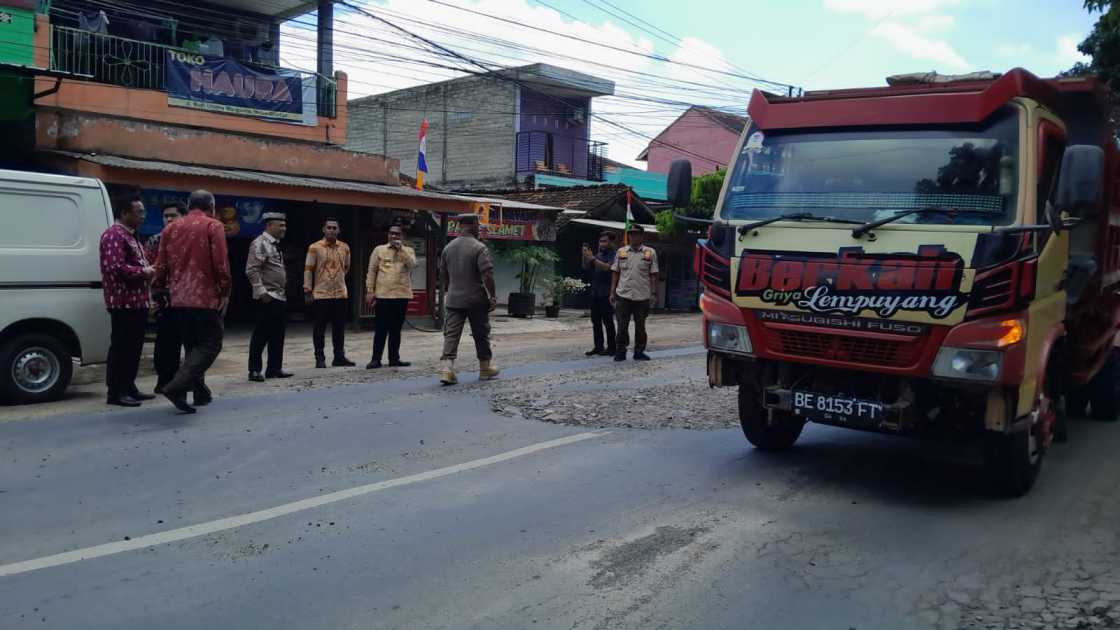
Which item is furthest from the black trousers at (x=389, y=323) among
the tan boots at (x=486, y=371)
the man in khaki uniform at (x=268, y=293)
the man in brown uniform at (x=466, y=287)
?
the tan boots at (x=486, y=371)

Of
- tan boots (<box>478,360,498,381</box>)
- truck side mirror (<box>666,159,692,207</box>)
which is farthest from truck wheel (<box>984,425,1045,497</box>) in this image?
tan boots (<box>478,360,498,381</box>)

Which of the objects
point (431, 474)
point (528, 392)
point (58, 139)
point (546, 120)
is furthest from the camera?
point (546, 120)

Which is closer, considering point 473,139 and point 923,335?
point 923,335

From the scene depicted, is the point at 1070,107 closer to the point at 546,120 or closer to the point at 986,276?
the point at 986,276

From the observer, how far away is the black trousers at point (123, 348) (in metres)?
8.20

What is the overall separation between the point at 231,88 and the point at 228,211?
3.04 meters

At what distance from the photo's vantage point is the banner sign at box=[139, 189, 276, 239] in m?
14.6

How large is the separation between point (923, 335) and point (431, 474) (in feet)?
10.2

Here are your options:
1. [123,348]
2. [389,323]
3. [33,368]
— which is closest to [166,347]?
[123,348]

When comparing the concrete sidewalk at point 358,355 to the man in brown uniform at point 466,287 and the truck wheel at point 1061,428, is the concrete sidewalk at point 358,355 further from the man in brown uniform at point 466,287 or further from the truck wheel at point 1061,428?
the truck wheel at point 1061,428

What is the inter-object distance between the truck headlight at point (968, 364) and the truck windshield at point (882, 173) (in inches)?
31.6

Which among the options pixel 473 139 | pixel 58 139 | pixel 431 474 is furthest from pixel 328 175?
pixel 473 139

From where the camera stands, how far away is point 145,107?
1642cm

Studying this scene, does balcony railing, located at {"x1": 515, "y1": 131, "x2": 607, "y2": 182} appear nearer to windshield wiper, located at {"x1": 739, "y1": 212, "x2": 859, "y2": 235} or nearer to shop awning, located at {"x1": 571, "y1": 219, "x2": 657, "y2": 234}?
shop awning, located at {"x1": 571, "y1": 219, "x2": 657, "y2": 234}
